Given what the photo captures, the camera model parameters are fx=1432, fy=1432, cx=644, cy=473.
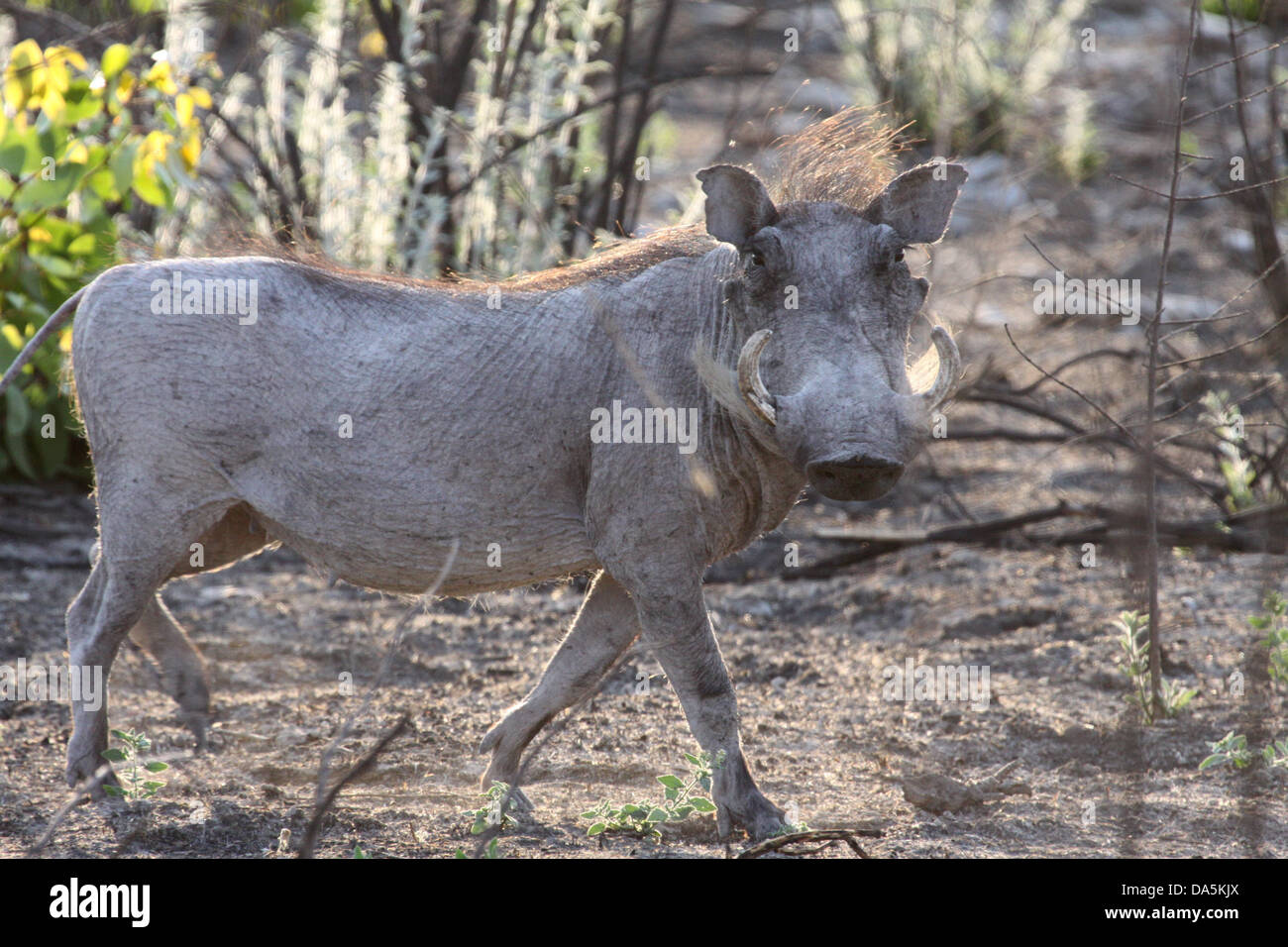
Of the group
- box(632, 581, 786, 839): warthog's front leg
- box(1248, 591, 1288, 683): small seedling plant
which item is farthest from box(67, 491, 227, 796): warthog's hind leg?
box(1248, 591, 1288, 683): small seedling plant

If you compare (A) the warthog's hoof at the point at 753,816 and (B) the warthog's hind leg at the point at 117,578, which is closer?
(A) the warthog's hoof at the point at 753,816

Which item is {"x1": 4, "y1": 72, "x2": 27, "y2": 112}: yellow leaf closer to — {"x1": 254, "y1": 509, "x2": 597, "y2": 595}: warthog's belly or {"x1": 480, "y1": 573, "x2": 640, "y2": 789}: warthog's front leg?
{"x1": 254, "y1": 509, "x2": 597, "y2": 595}: warthog's belly

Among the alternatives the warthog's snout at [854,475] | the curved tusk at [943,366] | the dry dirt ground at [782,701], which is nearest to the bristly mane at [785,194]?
the curved tusk at [943,366]

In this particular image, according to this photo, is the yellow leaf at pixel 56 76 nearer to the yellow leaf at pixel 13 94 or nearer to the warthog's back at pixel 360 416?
the yellow leaf at pixel 13 94

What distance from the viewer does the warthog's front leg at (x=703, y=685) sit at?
3.38 m

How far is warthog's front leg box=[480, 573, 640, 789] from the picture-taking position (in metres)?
3.73

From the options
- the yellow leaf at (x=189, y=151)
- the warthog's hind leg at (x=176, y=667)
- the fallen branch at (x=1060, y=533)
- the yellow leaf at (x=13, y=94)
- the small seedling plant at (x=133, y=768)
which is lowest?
the small seedling plant at (x=133, y=768)

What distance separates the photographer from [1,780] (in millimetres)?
3799

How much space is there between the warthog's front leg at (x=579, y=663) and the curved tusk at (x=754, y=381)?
86 cm

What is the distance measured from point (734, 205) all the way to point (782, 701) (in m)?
2.00

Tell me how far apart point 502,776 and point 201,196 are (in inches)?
130

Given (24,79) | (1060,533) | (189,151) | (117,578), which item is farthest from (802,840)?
(24,79)

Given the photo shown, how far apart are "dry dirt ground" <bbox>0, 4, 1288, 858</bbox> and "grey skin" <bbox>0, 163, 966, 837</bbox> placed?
0.37 m

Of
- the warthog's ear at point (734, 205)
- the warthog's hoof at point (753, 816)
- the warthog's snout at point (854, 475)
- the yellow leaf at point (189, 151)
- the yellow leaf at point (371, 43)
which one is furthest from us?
the yellow leaf at point (371, 43)
